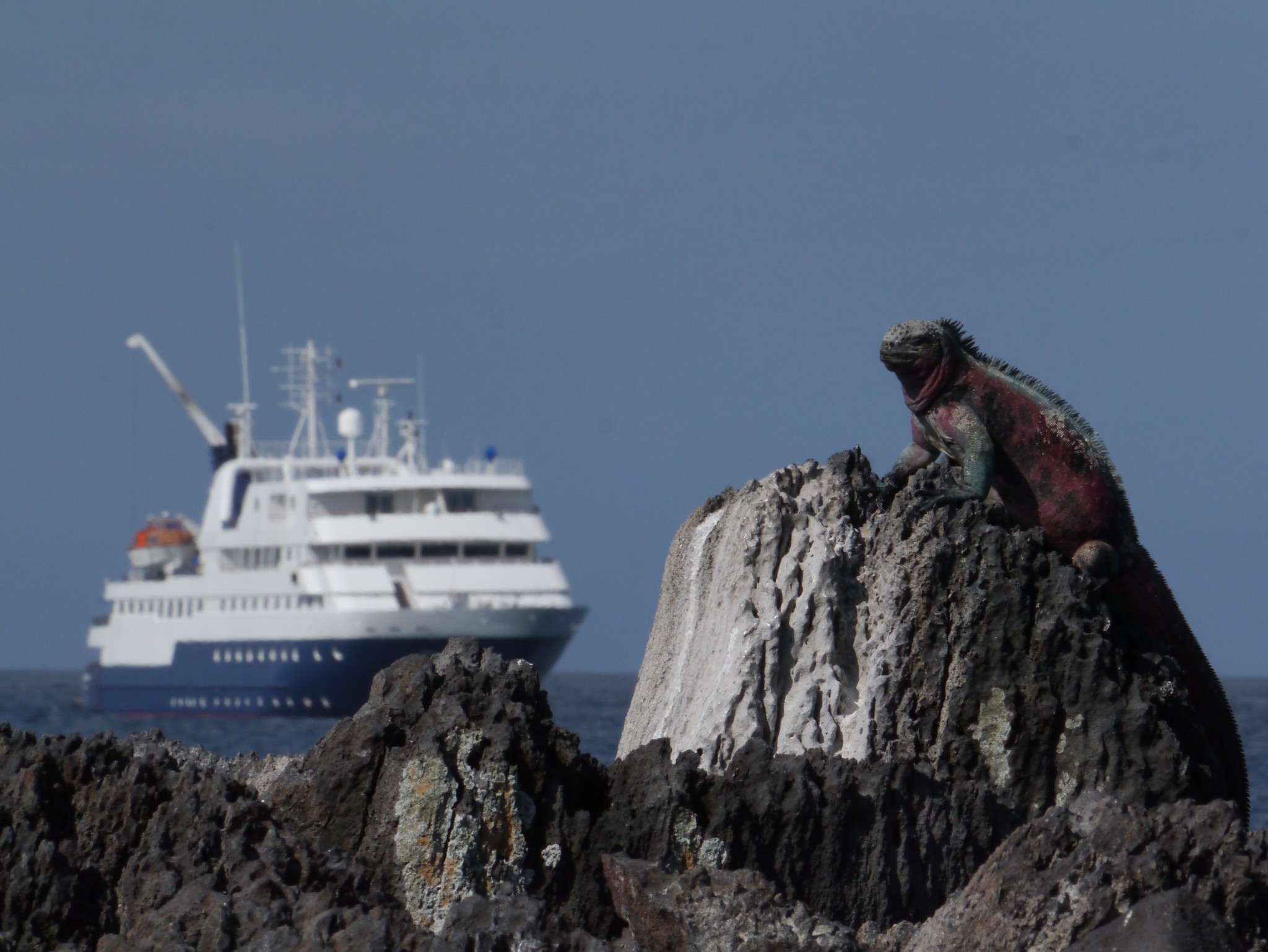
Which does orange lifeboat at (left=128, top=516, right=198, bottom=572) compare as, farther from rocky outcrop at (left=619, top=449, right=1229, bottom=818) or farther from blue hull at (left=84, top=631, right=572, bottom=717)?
rocky outcrop at (left=619, top=449, right=1229, bottom=818)

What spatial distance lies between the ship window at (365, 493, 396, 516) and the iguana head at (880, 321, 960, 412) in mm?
45337

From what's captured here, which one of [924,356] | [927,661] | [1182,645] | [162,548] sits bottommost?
[927,661]

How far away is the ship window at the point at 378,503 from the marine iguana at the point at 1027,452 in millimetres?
45344

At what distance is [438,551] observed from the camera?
53.3 metres

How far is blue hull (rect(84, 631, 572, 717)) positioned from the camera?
5266 cm

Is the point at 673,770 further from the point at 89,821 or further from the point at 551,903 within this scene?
the point at 89,821

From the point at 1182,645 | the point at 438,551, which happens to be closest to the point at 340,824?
the point at 1182,645

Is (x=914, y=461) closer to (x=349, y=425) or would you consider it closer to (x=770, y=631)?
(x=770, y=631)

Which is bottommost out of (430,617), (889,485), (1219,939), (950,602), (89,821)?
(1219,939)

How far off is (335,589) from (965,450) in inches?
1795

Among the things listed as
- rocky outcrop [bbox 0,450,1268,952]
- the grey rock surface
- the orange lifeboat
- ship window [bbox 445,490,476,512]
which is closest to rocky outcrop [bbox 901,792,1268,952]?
rocky outcrop [bbox 0,450,1268,952]

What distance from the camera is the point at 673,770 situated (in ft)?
23.2

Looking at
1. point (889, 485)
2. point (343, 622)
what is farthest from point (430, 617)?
point (889, 485)

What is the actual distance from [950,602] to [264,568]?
49.2 meters
